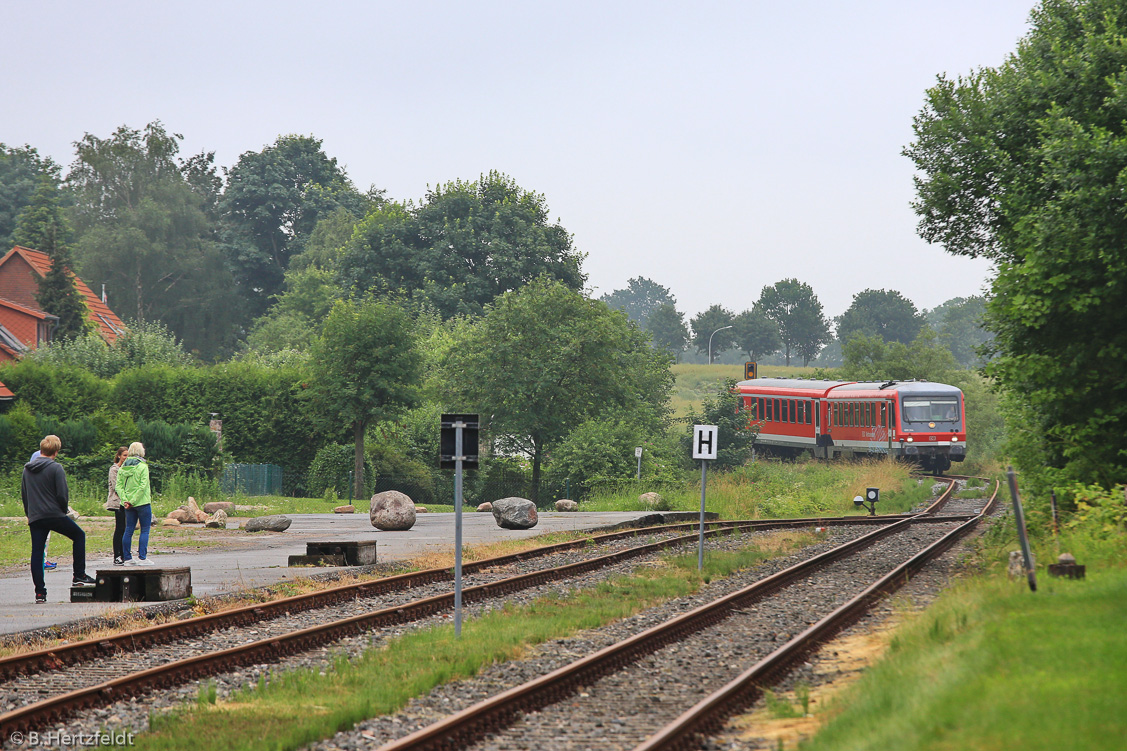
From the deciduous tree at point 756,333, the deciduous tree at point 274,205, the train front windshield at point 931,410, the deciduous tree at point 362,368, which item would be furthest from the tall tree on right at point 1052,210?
the deciduous tree at point 756,333

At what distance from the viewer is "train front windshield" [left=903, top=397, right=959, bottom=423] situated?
4534 cm

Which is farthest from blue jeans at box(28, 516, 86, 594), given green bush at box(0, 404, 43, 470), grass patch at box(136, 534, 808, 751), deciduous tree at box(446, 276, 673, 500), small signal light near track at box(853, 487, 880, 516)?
deciduous tree at box(446, 276, 673, 500)

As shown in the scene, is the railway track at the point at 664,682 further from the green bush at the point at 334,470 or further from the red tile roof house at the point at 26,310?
the red tile roof house at the point at 26,310

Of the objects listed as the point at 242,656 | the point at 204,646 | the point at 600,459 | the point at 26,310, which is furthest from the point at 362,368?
the point at 242,656

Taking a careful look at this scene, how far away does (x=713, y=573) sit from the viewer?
58.8 feet

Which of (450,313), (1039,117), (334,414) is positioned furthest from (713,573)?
(450,313)

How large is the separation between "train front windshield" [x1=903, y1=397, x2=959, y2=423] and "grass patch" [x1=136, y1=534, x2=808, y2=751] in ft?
108

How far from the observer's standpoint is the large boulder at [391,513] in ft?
86.8

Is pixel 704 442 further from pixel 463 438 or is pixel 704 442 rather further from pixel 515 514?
pixel 515 514

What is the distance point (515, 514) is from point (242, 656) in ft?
55.2

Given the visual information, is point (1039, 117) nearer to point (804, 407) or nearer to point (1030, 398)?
point (1030, 398)

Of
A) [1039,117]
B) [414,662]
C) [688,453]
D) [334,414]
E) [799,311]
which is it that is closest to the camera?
[414,662]

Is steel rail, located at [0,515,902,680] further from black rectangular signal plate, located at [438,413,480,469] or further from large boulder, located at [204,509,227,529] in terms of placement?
large boulder, located at [204,509,227,529]

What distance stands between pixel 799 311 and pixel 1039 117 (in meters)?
130
